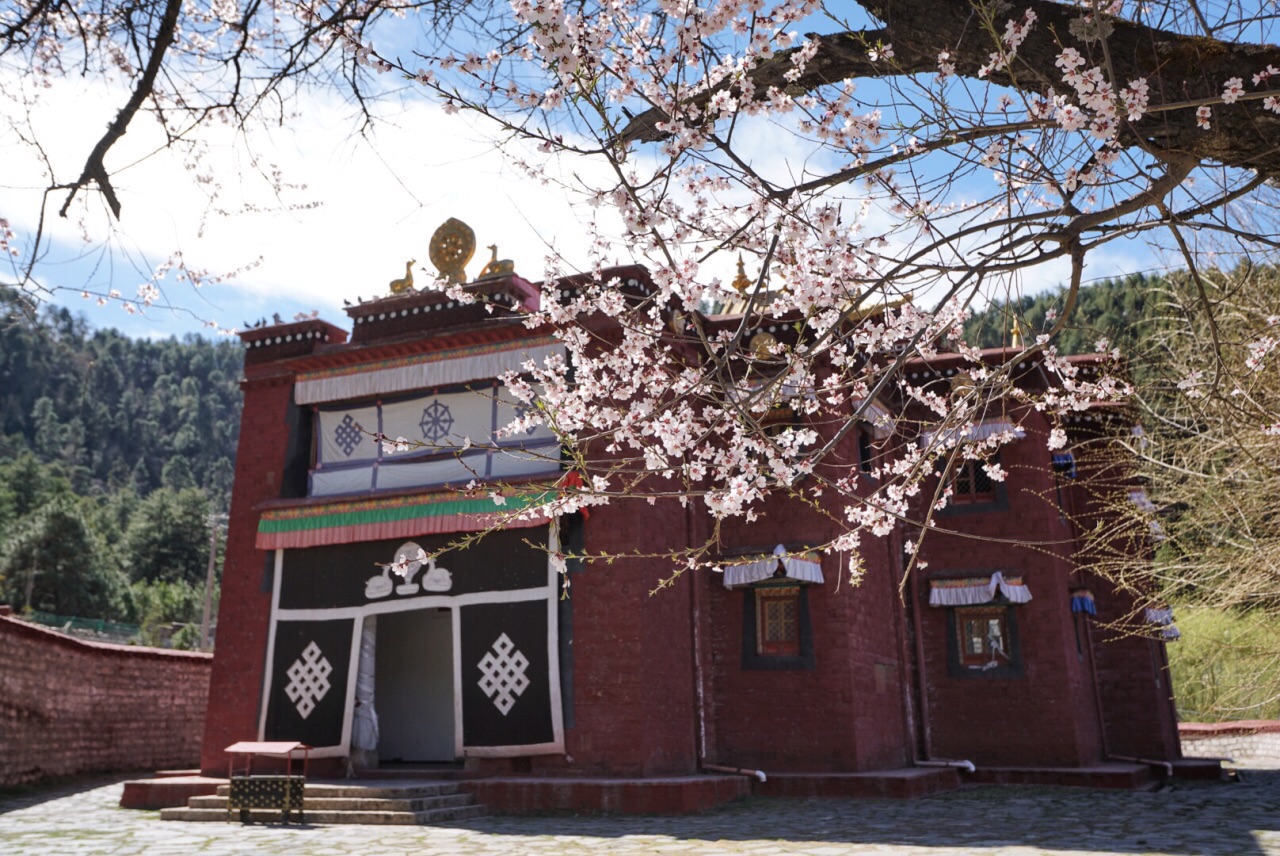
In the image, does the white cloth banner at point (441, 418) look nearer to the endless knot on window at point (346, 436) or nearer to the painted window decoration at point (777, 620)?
the endless knot on window at point (346, 436)

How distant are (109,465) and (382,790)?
343 feet

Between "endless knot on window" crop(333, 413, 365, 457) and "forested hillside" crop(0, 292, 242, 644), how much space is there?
3.90m

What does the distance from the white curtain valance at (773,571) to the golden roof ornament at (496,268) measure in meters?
4.97

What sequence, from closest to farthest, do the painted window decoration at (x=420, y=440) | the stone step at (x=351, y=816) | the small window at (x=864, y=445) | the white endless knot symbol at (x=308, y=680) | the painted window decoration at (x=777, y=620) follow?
the stone step at (x=351, y=816) < the white endless knot symbol at (x=308, y=680) < the painted window decoration at (x=420, y=440) < the painted window decoration at (x=777, y=620) < the small window at (x=864, y=445)

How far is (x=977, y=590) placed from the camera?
50.4 ft

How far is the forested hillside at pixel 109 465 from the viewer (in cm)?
4353

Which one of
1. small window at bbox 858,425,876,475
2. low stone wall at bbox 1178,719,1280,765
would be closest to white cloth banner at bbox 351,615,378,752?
small window at bbox 858,425,876,475

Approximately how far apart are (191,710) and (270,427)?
6.10 m

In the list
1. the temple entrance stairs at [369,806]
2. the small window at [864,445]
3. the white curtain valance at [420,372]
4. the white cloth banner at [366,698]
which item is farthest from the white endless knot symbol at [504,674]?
the small window at [864,445]

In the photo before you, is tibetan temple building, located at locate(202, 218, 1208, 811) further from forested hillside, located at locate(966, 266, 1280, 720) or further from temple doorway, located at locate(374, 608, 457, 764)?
forested hillside, located at locate(966, 266, 1280, 720)

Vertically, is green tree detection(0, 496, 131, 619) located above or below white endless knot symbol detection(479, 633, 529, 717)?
above

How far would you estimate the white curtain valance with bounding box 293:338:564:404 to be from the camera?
13586mm

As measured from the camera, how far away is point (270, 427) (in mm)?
15008

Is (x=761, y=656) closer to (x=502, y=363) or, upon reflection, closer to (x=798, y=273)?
(x=502, y=363)
